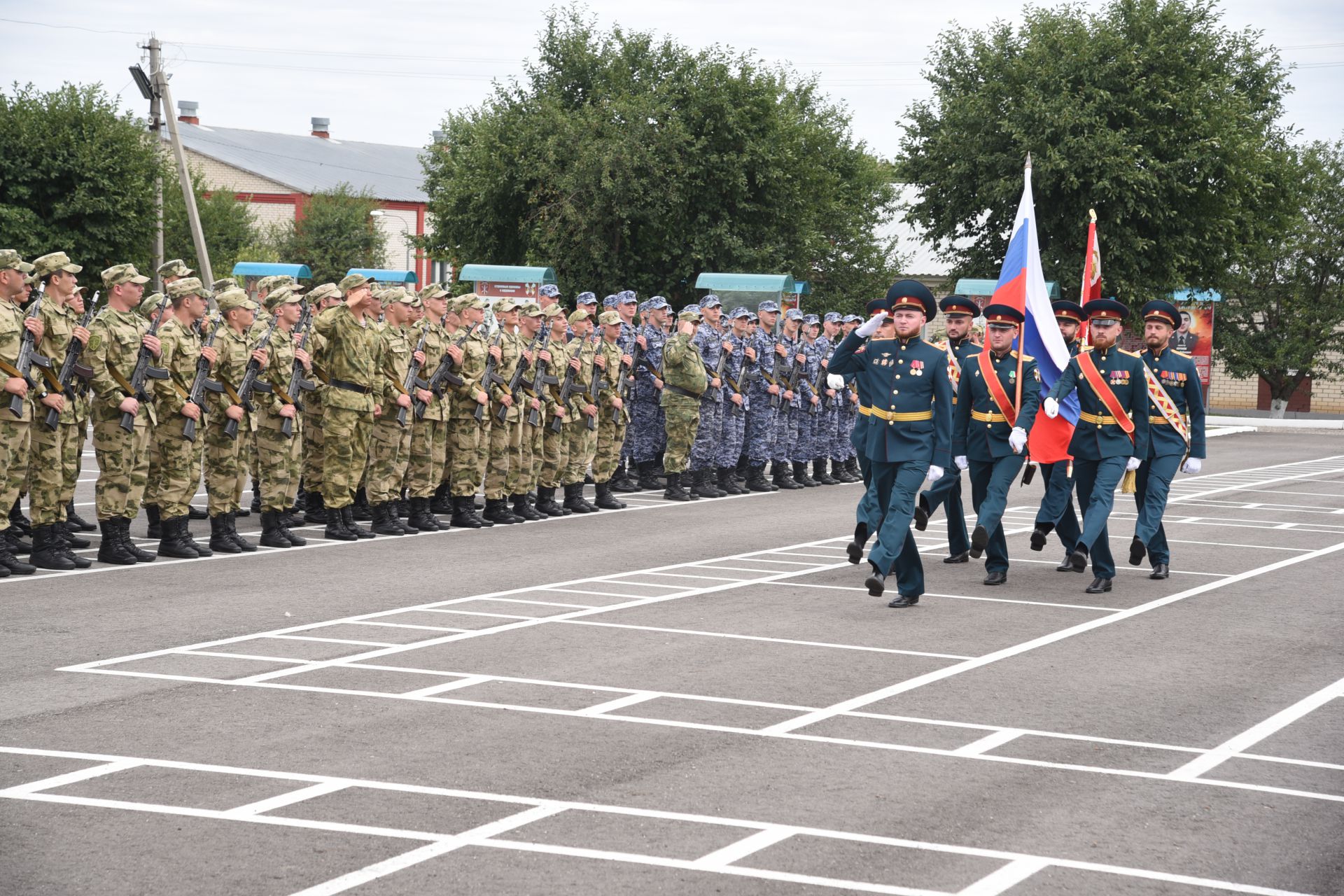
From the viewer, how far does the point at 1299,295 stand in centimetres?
4172

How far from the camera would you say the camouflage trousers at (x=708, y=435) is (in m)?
17.6

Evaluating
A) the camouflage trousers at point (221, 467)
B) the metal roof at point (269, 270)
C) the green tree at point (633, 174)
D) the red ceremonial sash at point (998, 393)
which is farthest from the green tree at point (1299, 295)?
the camouflage trousers at point (221, 467)

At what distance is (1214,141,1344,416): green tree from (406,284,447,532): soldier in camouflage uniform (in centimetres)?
3074

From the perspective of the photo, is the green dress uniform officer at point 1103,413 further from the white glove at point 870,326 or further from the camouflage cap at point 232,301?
the camouflage cap at point 232,301

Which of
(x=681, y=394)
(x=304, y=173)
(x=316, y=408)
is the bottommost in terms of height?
(x=316, y=408)

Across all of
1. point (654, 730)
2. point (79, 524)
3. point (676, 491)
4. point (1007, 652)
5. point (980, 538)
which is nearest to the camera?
point (654, 730)

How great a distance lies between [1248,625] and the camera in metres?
10.2

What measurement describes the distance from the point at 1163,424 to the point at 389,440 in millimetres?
6205

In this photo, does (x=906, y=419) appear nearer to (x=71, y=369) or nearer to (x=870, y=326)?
(x=870, y=326)

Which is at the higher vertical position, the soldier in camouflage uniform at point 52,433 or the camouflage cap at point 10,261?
the camouflage cap at point 10,261

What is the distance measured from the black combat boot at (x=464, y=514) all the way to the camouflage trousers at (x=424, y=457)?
0.43m

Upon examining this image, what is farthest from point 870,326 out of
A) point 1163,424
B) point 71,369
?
point 71,369

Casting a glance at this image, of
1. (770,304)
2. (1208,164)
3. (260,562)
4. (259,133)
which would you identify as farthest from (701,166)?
(259,133)

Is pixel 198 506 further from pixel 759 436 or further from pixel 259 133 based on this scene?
pixel 259 133
